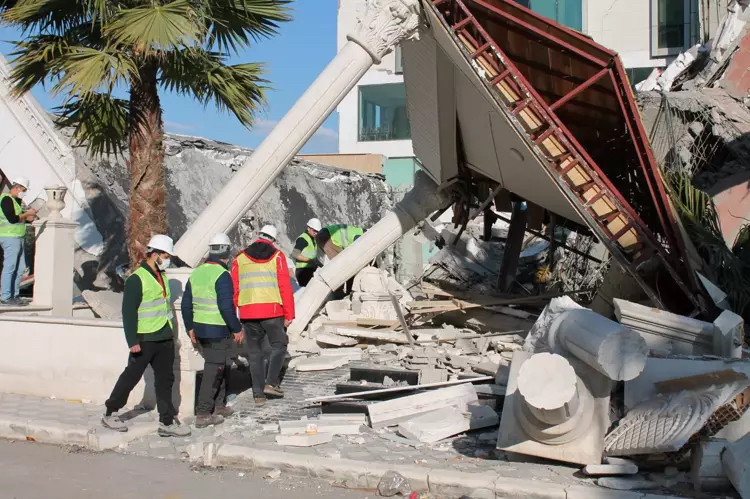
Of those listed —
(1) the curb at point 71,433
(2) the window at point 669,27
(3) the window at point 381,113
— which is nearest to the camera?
(1) the curb at point 71,433

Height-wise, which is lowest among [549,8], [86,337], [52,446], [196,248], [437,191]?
[52,446]

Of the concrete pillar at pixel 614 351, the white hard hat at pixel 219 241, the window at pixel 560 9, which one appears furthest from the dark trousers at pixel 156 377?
the window at pixel 560 9

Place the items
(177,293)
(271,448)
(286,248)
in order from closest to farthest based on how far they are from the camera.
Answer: (271,448)
(177,293)
(286,248)

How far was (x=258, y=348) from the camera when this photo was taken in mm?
8500

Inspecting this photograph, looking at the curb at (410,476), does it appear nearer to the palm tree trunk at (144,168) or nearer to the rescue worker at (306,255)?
the palm tree trunk at (144,168)

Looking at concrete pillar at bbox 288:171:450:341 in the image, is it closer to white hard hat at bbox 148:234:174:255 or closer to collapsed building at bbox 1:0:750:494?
collapsed building at bbox 1:0:750:494

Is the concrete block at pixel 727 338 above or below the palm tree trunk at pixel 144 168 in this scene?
below

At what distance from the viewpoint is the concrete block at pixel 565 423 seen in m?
5.62

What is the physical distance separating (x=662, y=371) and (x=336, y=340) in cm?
499

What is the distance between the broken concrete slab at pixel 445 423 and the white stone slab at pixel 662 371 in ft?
4.12

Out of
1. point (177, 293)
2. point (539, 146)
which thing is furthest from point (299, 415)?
point (539, 146)

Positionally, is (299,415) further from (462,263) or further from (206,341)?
(462,263)

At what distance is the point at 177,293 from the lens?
837 centimetres

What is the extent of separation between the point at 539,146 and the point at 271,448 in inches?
180
